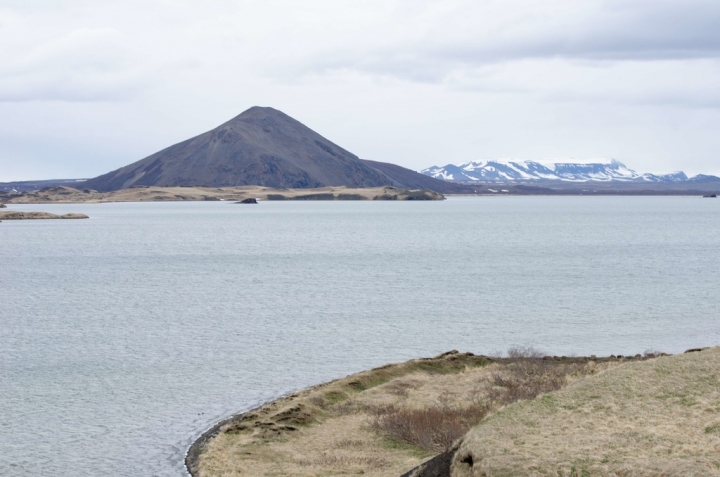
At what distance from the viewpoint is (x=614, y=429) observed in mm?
17969

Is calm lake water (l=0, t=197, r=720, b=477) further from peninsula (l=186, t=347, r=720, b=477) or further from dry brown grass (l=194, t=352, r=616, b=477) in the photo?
→ peninsula (l=186, t=347, r=720, b=477)

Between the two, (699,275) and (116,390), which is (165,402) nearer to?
(116,390)

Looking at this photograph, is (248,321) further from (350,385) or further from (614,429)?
(614,429)

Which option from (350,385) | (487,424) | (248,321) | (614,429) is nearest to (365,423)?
(350,385)

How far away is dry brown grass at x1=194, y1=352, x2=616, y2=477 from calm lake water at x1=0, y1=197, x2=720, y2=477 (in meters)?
1.85

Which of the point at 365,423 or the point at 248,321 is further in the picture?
the point at 248,321

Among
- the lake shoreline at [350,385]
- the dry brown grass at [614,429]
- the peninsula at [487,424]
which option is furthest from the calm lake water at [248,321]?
the dry brown grass at [614,429]

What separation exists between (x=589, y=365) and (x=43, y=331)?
93.7ft

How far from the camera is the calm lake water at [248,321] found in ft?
88.4

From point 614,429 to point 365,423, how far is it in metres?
9.13

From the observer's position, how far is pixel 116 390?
3086 cm

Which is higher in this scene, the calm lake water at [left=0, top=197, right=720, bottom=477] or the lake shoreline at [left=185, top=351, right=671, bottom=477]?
the lake shoreline at [left=185, top=351, right=671, bottom=477]

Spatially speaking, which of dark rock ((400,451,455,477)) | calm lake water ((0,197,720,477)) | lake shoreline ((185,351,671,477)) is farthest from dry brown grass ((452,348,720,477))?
calm lake water ((0,197,720,477))

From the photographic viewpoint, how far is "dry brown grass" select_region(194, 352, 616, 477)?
21.6m
